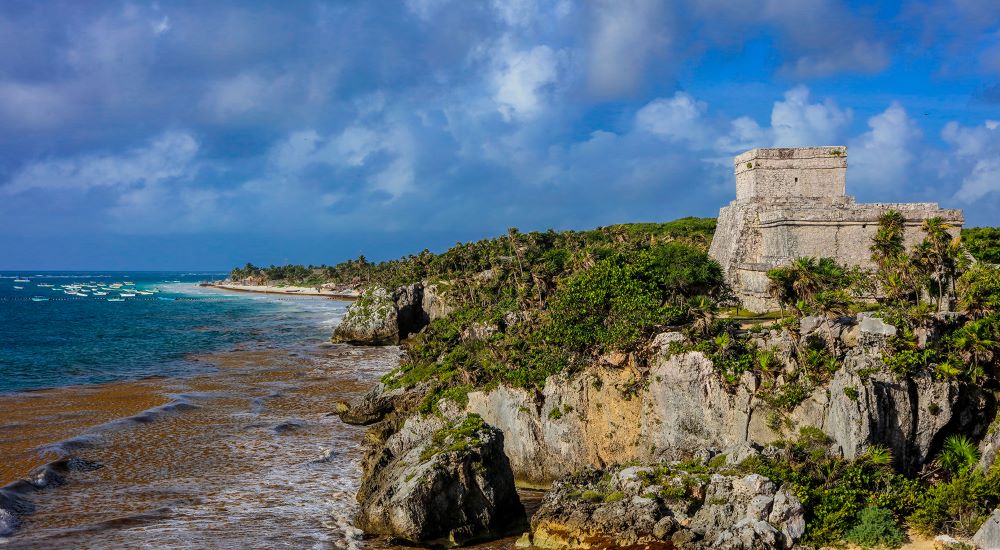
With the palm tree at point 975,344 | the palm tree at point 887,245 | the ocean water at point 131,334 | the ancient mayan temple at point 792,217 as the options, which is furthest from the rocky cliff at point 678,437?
the ocean water at point 131,334

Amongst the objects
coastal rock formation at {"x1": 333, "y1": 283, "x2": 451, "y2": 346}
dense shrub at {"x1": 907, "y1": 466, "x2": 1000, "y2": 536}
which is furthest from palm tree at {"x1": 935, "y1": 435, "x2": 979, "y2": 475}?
coastal rock formation at {"x1": 333, "y1": 283, "x2": 451, "y2": 346}

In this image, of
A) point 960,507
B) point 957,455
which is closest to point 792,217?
point 957,455

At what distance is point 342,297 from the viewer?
137875mm

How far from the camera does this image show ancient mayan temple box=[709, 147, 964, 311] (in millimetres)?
32375

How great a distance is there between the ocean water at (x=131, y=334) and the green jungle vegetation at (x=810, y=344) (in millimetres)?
A: 28725

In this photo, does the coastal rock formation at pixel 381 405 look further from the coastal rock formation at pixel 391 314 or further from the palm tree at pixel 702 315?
the coastal rock formation at pixel 391 314

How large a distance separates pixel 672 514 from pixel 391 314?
5102cm

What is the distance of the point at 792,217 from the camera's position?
106 feet

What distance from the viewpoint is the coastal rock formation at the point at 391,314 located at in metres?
66.6

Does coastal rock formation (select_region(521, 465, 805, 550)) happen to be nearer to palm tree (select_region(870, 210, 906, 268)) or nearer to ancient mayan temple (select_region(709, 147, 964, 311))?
palm tree (select_region(870, 210, 906, 268))

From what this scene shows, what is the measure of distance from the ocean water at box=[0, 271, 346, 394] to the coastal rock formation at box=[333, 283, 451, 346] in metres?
6.71

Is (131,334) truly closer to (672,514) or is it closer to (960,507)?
(672,514)

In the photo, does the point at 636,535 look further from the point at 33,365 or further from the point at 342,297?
the point at 342,297

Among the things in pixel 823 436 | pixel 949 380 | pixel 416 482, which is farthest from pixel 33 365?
pixel 949 380
